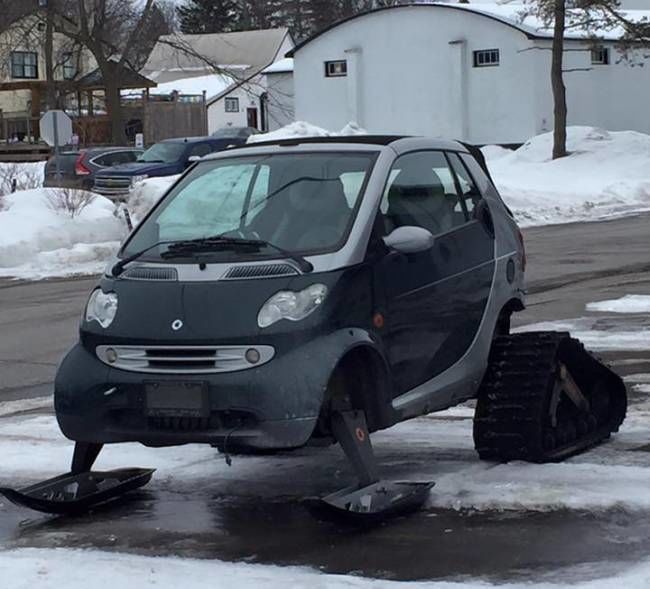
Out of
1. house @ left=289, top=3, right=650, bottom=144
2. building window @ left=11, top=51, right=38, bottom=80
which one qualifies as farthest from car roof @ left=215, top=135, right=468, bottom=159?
building window @ left=11, top=51, right=38, bottom=80

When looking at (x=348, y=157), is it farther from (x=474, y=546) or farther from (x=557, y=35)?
(x=557, y=35)

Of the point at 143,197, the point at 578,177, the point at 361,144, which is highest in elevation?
the point at 361,144

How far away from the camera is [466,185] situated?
8219mm

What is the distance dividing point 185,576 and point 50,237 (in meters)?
18.8

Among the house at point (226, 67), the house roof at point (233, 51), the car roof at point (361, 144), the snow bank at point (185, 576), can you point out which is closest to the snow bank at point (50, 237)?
the car roof at point (361, 144)

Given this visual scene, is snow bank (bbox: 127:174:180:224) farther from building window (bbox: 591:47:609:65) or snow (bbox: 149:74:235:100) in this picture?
snow (bbox: 149:74:235:100)

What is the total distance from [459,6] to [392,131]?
5245 mm

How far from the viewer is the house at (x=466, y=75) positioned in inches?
1949

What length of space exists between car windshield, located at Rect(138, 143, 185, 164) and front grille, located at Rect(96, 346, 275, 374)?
27.2 metres

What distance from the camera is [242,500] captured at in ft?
24.2

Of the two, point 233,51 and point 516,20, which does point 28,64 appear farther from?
point 516,20

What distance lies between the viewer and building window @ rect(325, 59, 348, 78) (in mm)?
54375

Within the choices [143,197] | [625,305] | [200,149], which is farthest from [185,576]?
[200,149]

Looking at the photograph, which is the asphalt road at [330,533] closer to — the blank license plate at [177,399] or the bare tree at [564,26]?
the blank license plate at [177,399]
